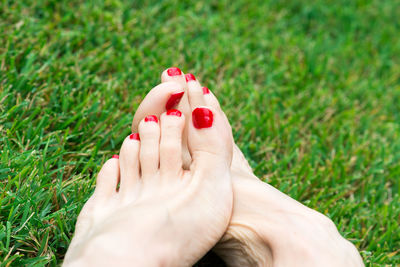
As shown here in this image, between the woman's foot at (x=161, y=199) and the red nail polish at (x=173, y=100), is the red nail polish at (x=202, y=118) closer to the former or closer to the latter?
the woman's foot at (x=161, y=199)

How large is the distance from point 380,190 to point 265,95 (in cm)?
81

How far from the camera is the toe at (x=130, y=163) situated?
1714 millimetres

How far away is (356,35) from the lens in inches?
148

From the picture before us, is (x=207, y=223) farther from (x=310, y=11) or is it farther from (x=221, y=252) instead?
(x=310, y=11)

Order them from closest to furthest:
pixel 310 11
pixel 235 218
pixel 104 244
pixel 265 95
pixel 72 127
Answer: pixel 104 244
pixel 235 218
pixel 72 127
pixel 265 95
pixel 310 11

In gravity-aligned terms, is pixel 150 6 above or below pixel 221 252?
above

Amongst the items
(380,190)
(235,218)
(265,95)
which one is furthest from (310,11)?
(235,218)

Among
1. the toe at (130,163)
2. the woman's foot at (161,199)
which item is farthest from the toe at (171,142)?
the toe at (130,163)

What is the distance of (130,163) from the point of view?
5.81 feet

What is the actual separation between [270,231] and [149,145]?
20.6 inches

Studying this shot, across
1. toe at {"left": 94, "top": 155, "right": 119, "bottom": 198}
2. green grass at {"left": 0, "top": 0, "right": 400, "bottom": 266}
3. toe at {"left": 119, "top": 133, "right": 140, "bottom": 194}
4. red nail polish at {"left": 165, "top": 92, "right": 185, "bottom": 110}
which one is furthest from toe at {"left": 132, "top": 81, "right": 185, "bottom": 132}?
green grass at {"left": 0, "top": 0, "right": 400, "bottom": 266}

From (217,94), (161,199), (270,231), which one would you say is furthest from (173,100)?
(217,94)

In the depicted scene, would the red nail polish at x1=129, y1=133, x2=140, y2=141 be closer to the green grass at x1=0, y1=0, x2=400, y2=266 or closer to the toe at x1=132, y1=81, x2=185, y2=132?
the toe at x1=132, y1=81, x2=185, y2=132

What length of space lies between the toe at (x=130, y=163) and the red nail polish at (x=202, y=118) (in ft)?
0.77
